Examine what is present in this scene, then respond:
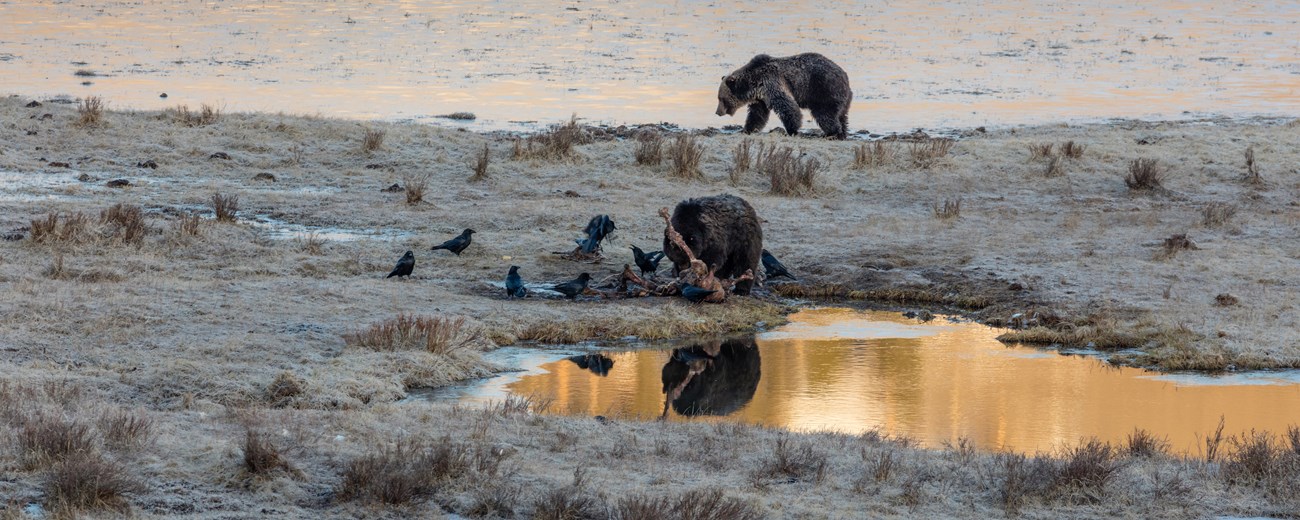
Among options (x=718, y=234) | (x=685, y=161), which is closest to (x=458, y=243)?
(x=718, y=234)

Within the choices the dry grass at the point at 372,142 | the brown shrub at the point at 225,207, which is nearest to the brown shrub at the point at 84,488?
the brown shrub at the point at 225,207

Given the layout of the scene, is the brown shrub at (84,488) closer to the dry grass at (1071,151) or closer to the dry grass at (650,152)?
the dry grass at (650,152)

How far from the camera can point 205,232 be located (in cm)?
1557

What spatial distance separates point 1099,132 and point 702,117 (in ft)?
23.0

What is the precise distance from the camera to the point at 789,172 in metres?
19.7

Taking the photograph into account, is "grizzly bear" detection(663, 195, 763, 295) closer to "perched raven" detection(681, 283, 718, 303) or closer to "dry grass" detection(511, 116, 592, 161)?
"perched raven" detection(681, 283, 718, 303)

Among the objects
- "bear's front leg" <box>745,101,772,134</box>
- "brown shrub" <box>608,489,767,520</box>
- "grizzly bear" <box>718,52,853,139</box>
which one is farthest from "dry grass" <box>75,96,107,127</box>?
"brown shrub" <box>608,489,767,520</box>

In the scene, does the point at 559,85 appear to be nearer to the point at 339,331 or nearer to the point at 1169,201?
the point at 1169,201

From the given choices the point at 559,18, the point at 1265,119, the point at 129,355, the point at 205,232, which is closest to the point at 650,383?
the point at 129,355

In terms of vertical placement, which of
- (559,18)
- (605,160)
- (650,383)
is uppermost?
(559,18)

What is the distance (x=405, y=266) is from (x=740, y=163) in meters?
7.24

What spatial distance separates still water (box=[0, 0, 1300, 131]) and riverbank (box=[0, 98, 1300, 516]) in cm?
487

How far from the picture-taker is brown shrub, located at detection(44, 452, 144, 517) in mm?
6777

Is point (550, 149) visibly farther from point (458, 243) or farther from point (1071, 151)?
point (1071, 151)
